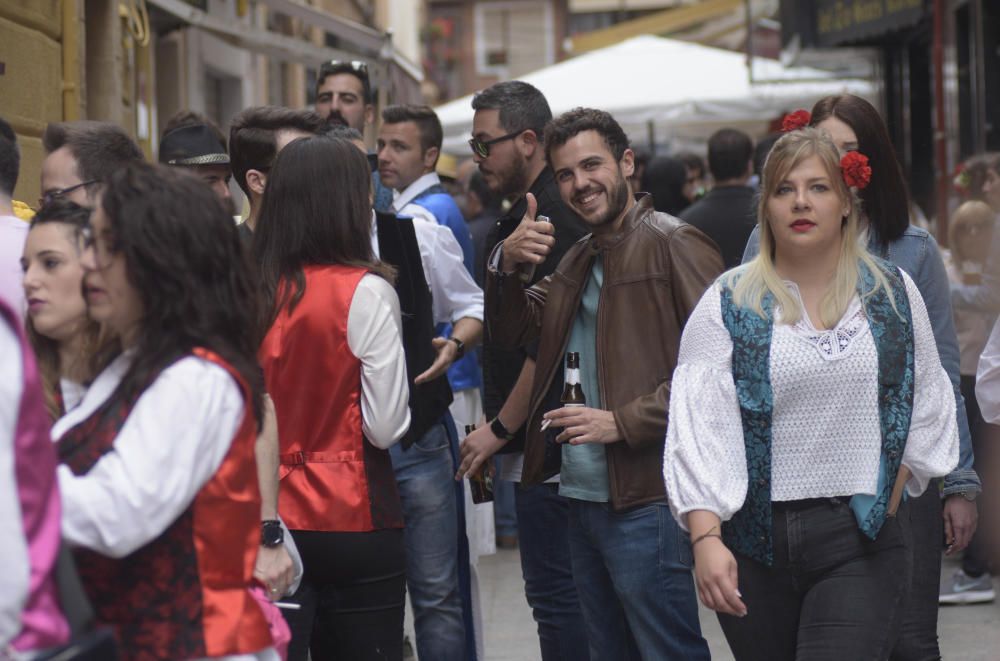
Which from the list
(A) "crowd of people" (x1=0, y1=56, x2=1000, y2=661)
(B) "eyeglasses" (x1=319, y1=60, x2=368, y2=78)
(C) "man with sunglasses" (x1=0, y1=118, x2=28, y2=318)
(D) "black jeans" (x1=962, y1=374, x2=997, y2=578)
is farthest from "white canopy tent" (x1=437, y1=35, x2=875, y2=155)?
(C) "man with sunglasses" (x1=0, y1=118, x2=28, y2=318)

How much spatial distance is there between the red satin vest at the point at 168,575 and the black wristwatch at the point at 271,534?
0.91 metres

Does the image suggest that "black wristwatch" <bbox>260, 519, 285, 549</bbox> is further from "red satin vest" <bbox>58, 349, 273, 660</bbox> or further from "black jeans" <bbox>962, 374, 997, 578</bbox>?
"black jeans" <bbox>962, 374, 997, 578</bbox>

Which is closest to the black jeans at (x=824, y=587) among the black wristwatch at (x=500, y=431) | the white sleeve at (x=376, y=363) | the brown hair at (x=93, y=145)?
the white sleeve at (x=376, y=363)

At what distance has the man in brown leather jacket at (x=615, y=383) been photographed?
4168mm

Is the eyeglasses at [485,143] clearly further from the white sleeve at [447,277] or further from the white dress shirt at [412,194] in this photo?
the white dress shirt at [412,194]

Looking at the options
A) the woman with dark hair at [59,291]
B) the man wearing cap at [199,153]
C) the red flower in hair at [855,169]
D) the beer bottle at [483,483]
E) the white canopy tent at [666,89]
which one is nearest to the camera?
the woman with dark hair at [59,291]

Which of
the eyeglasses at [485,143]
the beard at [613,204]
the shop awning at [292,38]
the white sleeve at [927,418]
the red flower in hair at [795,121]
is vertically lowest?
the white sleeve at [927,418]

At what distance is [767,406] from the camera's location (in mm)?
3529

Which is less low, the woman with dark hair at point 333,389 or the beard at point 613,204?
the beard at point 613,204

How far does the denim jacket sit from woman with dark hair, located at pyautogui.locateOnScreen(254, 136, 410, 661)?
3.90 feet

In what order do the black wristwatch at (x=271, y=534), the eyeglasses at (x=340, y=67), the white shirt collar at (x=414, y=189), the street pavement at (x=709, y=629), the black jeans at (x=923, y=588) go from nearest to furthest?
1. the black wristwatch at (x=271, y=534)
2. the black jeans at (x=923, y=588)
3. the white shirt collar at (x=414, y=189)
4. the street pavement at (x=709, y=629)
5. the eyeglasses at (x=340, y=67)

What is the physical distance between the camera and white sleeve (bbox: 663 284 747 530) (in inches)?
138

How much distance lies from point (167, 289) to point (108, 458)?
1.05 feet

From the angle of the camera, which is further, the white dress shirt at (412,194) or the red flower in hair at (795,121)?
the white dress shirt at (412,194)
